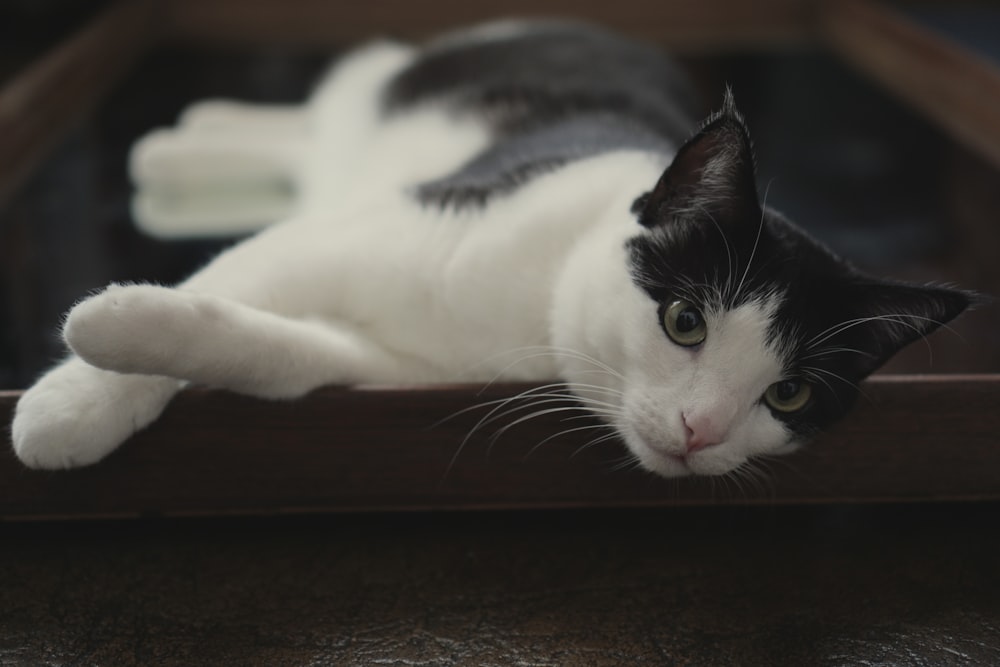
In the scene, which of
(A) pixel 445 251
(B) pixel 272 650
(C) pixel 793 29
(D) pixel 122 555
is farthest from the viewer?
(C) pixel 793 29

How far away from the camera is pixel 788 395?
48.3 inches

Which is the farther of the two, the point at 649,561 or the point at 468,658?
the point at 649,561

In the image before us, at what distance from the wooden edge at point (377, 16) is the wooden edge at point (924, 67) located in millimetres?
500

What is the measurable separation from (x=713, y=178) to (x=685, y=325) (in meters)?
0.19

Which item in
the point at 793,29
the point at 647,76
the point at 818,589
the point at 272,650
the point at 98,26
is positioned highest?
the point at 793,29

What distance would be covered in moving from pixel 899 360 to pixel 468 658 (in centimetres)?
114

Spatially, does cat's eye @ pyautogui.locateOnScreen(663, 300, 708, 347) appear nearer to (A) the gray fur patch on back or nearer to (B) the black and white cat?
(B) the black and white cat

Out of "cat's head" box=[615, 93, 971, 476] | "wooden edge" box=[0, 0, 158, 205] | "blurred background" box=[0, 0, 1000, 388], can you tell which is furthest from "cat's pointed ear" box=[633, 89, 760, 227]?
"wooden edge" box=[0, 0, 158, 205]

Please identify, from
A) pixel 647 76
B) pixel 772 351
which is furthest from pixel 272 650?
pixel 647 76

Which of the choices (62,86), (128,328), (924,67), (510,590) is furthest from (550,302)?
(924,67)

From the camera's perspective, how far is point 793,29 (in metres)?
3.76

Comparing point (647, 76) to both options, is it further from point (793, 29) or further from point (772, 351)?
point (793, 29)

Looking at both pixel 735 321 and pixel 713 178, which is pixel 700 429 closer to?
pixel 735 321

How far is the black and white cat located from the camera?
1146 mm
